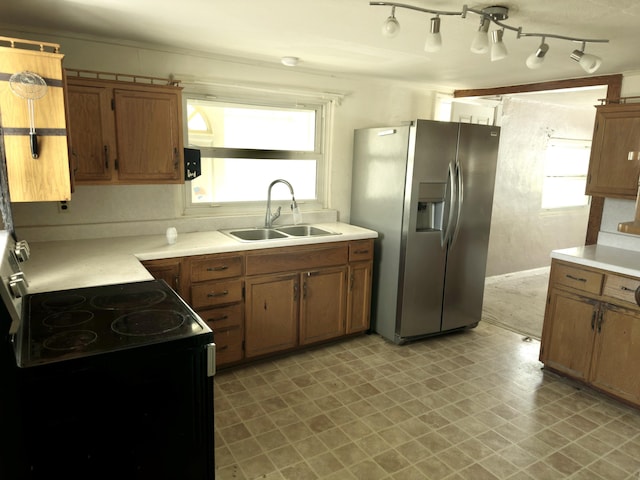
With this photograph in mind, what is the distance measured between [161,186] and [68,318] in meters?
1.68

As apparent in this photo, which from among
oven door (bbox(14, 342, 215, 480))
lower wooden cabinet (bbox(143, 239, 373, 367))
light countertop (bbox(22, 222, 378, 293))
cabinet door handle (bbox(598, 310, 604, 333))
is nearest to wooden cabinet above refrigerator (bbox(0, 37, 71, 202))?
light countertop (bbox(22, 222, 378, 293))

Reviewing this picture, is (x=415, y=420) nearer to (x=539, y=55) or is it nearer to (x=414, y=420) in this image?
(x=414, y=420)

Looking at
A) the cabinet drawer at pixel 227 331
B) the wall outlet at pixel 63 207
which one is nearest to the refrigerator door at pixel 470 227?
the cabinet drawer at pixel 227 331

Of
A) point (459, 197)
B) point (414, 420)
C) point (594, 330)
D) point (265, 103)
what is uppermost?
point (265, 103)

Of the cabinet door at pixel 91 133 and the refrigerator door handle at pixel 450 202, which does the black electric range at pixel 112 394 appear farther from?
the refrigerator door handle at pixel 450 202

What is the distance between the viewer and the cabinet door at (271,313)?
10.0 ft

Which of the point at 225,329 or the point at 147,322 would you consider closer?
the point at 147,322

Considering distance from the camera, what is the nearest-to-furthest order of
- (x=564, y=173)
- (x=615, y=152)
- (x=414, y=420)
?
(x=414, y=420) → (x=615, y=152) → (x=564, y=173)

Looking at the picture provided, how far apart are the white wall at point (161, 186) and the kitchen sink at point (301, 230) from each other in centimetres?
29

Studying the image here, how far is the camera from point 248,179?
11.9 feet

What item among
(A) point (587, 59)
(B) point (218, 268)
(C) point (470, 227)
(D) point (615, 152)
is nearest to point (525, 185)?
(C) point (470, 227)

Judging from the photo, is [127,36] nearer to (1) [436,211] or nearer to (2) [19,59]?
(2) [19,59]

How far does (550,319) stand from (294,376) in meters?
1.85

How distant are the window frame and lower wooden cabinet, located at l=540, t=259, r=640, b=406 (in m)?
2.01
